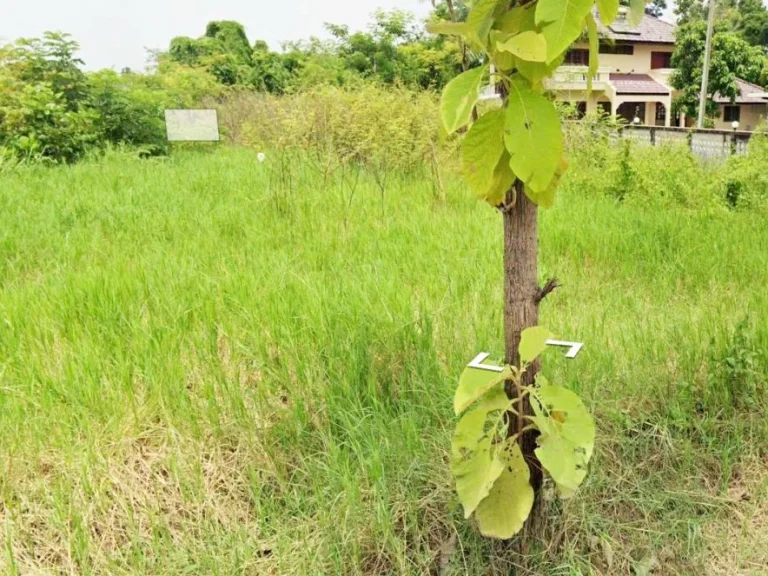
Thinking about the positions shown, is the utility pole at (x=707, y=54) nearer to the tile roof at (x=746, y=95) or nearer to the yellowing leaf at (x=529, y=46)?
the tile roof at (x=746, y=95)

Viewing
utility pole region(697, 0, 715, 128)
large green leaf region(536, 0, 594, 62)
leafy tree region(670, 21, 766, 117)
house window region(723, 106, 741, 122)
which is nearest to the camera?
large green leaf region(536, 0, 594, 62)

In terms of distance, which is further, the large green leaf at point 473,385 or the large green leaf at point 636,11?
the large green leaf at point 473,385

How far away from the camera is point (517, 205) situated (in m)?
1.17

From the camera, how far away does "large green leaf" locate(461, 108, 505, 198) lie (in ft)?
3.36

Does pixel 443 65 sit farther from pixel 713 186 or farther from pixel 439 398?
pixel 439 398

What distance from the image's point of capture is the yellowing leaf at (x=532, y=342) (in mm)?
1116

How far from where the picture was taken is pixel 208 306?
2418 millimetres

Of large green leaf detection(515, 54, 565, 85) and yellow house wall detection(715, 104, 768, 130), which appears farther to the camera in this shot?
yellow house wall detection(715, 104, 768, 130)

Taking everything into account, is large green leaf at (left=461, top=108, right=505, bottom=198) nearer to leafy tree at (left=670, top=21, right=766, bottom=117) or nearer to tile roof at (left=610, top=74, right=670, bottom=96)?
leafy tree at (left=670, top=21, right=766, bottom=117)

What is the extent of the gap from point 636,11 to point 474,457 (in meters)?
0.85

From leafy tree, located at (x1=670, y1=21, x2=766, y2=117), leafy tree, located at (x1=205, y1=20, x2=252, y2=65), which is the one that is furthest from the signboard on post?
leafy tree, located at (x1=670, y1=21, x2=766, y2=117)

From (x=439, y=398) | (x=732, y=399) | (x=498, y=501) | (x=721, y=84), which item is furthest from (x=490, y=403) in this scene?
(x=721, y=84)

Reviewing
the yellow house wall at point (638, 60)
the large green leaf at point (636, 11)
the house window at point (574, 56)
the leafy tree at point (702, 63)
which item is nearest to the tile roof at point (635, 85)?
the yellow house wall at point (638, 60)

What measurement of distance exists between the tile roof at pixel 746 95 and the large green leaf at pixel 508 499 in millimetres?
25852
